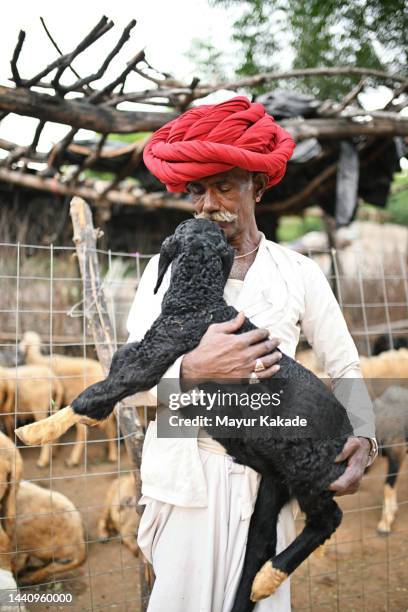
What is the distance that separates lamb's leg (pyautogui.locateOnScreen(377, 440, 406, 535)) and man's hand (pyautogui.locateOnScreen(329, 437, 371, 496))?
3.04 metres

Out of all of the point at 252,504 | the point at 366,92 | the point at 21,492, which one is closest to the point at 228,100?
the point at 252,504

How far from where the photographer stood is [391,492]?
4742mm

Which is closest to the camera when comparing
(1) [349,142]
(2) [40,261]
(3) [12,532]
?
(3) [12,532]

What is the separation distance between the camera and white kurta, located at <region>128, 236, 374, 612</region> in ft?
5.89

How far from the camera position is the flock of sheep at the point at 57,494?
3410mm

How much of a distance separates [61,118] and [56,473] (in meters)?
3.65

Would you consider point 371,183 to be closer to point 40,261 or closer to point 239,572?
point 40,261

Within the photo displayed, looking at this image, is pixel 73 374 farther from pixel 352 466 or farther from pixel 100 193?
pixel 352 466

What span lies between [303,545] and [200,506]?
1.12ft

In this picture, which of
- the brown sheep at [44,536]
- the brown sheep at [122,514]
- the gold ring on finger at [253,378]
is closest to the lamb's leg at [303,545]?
the gold ring on finger at [253,378]

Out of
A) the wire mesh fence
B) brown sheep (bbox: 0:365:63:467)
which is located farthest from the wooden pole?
brown sheep (bbox: 0:365:63:467)

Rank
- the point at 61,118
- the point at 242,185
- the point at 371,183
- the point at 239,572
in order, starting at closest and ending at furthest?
the point at 239,572 → the point at 242,185 → the point at 61,118 → the point at 371,183

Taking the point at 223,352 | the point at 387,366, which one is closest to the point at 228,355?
the point at 223,352

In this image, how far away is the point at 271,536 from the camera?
1.84 metres
